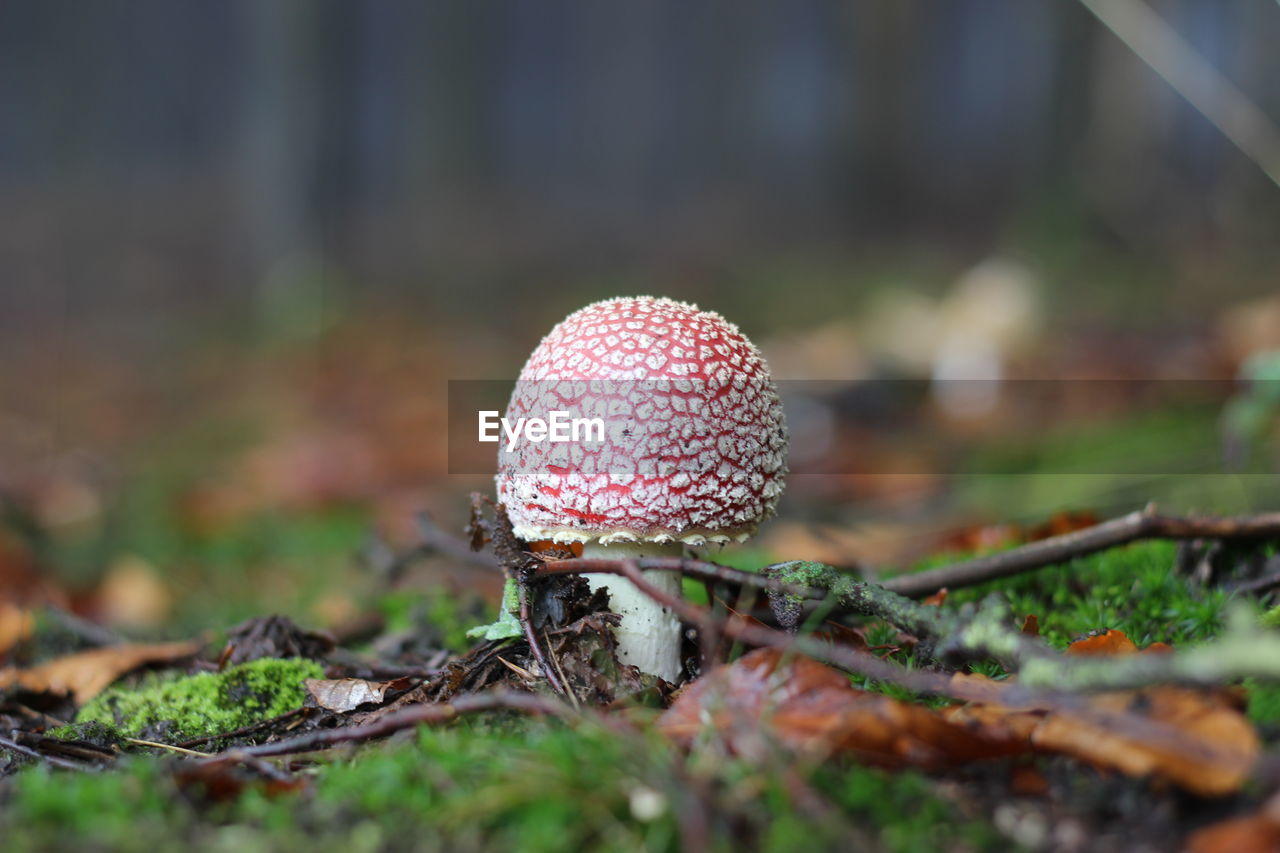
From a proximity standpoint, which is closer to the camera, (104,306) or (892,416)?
(892,416)

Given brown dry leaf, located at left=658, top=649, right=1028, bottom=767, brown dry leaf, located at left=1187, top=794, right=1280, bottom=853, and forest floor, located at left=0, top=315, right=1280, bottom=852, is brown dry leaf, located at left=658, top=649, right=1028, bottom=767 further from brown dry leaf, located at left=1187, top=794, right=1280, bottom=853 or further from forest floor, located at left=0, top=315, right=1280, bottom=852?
brown dry leaf, located at left=1187, top=794, right=1280, bottom=853

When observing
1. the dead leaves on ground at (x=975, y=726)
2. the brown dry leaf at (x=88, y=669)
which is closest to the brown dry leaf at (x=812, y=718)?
the dead leaves on ground at (x=975, y=726)

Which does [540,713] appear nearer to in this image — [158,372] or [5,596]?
[5,596]

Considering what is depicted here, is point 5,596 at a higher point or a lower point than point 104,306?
lower

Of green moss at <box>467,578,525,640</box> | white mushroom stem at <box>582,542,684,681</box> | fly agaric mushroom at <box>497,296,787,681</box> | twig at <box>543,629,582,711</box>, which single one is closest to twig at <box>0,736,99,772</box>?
green moss at <box>467,578,525,640</box>

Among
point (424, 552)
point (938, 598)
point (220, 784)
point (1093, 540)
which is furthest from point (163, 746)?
point (1093, 540)

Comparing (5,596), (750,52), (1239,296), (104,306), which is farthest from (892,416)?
(750,52)

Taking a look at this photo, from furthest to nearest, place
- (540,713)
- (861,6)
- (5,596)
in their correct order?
(861,6) → (5,596) → (540,713)

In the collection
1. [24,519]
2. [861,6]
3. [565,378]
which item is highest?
[861,6]
